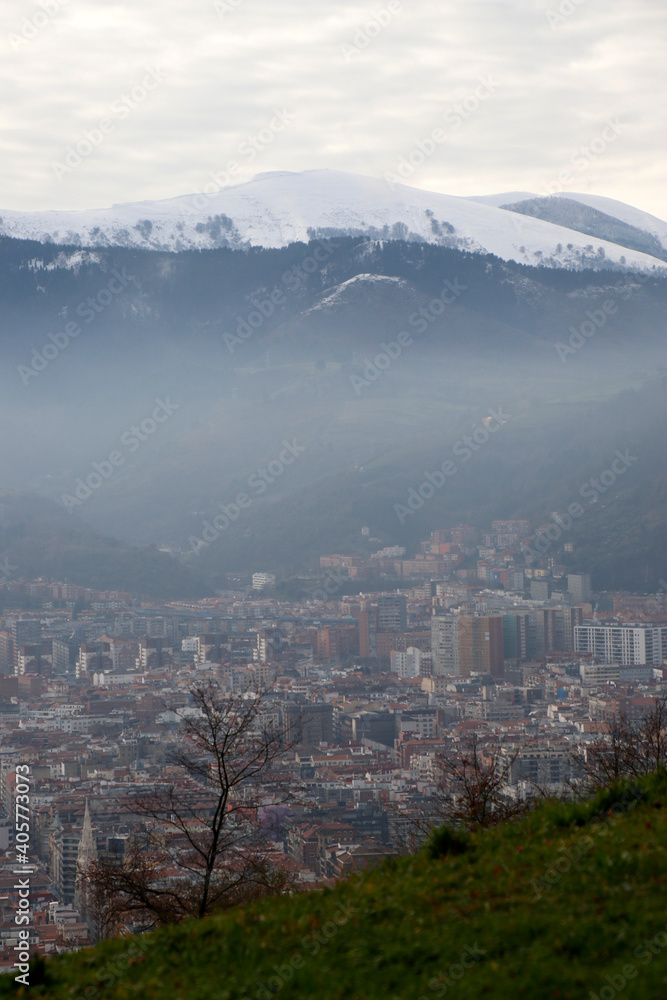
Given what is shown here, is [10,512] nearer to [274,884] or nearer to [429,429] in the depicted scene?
[429,429]

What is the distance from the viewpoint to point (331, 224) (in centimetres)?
16150

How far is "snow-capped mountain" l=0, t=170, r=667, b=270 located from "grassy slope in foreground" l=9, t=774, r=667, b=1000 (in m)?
157

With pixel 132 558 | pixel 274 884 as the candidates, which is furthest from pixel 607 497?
pixel 274 884

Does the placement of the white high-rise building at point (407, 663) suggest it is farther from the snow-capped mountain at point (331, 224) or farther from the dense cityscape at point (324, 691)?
the snow-capped mountain at point (331, 224)

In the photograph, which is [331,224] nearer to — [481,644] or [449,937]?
[481,644]

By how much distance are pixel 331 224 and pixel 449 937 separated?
16469 centimetres

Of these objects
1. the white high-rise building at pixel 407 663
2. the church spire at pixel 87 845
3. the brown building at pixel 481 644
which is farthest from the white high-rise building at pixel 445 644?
the church spire at pixel 87 845

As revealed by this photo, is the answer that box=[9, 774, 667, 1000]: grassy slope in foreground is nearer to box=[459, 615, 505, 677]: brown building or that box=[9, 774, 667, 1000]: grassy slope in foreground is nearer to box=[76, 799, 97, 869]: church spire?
box=[76, 799, 97, 869]: church spire

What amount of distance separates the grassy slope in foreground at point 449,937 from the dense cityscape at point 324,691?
1291mm

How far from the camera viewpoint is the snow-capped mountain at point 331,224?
15588 cm

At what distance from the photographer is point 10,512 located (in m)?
88.8

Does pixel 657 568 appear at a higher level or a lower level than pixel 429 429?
lower

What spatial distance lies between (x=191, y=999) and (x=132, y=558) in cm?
8151

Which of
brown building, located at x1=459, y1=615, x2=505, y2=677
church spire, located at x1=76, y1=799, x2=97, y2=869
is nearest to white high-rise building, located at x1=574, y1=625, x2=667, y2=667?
brown building, located at x1=459, y1=615, x2=505, y2=677
